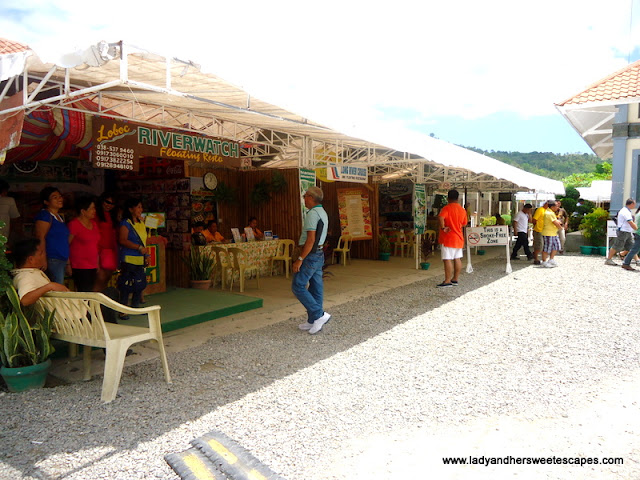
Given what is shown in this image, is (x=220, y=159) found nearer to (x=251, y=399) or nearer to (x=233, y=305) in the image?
(x=233, y=305)

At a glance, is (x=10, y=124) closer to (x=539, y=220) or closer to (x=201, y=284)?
(x=201, y=284)

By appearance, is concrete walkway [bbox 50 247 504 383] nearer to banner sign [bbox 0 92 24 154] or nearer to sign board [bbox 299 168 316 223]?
sign board [bbox 299 168 316 223]

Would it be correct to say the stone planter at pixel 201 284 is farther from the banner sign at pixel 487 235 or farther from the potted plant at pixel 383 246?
the potted plant at pixel 383 246

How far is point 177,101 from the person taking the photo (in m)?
5.81

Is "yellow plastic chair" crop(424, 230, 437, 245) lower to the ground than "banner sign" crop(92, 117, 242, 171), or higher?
lower

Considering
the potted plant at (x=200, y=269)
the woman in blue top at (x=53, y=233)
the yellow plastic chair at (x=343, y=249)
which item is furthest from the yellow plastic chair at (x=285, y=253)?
the woman in blue top at (x=53, y=233)

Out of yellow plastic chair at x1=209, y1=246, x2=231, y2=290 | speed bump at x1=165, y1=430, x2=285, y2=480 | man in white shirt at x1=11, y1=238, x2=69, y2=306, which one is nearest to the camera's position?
speed bump at x1=165, y1=430, x2=285, y2=480

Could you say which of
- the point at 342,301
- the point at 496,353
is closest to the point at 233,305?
the point at 342,301

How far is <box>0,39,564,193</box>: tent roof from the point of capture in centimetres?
344

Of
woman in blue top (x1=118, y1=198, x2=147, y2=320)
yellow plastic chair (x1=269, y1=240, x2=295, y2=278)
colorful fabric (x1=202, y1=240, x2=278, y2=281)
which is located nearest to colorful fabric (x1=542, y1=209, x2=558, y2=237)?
yellow plastic chair (x1=269, y1=240, x2=295, y2=278)

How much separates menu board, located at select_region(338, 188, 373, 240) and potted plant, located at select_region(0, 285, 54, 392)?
28.2ft

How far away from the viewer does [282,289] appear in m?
7.98

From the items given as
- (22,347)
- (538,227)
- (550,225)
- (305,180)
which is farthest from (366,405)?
(538,227)

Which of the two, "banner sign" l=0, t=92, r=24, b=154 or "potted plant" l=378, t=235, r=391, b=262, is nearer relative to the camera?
"banner sign" l=0, t=92, r=24, b=154
